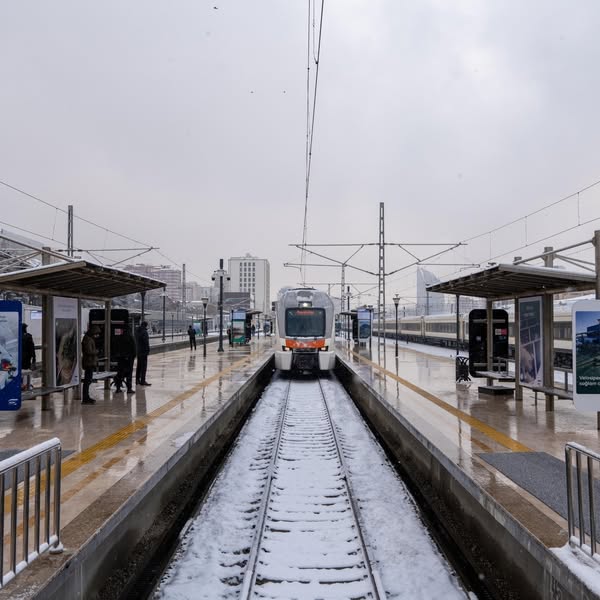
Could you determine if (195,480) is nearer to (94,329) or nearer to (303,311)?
(94,329)

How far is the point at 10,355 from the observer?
7.14 meters

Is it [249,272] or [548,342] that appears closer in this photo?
[548,342]

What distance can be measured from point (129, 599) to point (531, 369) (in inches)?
315

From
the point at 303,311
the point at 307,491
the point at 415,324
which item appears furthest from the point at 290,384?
the point at 415,324

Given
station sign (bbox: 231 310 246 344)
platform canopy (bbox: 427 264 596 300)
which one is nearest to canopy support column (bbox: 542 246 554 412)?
platform canopy (bbox: 427 264 596 300)

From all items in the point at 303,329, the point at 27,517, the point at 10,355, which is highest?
the point at 303,329

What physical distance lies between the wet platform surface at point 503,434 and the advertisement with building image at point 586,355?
87 centimetres

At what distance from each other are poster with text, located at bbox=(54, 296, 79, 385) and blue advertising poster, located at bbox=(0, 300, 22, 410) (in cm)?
199

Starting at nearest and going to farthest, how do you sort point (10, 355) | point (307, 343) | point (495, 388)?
point (10, 355), point (495, 388), point (307, 343)

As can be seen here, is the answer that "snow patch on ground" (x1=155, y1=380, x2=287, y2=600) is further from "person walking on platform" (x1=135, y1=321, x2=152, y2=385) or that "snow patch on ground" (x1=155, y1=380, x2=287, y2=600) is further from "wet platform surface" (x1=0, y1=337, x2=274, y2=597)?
"person walking on platform" (x1=135, y1=321, x2=152, y2=385)

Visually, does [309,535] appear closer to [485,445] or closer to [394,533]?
[394,533]

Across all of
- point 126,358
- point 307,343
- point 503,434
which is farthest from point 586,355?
point 307,343

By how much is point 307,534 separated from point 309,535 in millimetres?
35

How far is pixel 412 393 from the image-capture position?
1141 cm
